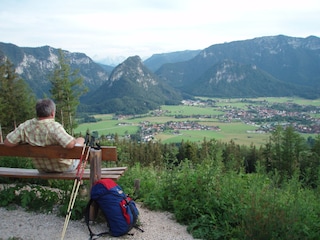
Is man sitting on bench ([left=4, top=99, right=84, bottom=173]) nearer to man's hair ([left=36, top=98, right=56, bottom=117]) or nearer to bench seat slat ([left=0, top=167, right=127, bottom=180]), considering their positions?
man's hair ([left=36, top=98, right=56, bottom=117])

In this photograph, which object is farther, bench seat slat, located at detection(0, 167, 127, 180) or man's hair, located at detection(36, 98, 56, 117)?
bench seat slat, located at detection(0, 167, 127, 180)

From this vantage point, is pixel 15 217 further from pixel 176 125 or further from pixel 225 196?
pixel 176 125

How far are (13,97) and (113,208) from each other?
26.3 m

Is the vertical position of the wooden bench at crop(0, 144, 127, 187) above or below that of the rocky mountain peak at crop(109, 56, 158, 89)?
below

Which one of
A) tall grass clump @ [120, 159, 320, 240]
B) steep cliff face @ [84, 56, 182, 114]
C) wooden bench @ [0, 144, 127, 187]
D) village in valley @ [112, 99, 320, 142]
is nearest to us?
tall grass clump @ [120, 159, 320, 240]

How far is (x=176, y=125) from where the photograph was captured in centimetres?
9444

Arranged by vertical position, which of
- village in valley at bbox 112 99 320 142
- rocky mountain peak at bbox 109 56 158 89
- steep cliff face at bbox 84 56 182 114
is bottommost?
village in valley at bbox 112 99 320 142

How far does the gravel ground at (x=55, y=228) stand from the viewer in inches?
173

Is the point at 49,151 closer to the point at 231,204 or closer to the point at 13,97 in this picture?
the point at 231,204

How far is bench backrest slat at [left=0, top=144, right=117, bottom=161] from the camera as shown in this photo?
454 cm

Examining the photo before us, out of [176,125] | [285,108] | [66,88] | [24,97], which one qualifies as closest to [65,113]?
[66,88]

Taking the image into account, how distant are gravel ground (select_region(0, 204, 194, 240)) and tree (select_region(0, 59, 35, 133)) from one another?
23.9 metres

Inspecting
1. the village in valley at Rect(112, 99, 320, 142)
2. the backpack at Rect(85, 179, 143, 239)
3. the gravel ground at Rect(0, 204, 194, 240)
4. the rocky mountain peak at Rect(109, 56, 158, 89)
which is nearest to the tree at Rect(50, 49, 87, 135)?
the gravel ground at Rect(0, 204, 194, 240)

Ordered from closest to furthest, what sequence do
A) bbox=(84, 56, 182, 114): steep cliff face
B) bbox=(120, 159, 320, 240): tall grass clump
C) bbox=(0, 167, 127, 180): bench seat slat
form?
bbox=(120, 159, 320, 240): tall grass clump < bbox=(0, 167, 127, 180): bench seat slat < bbox=(84, 56, 182, 114): steep cliff face
